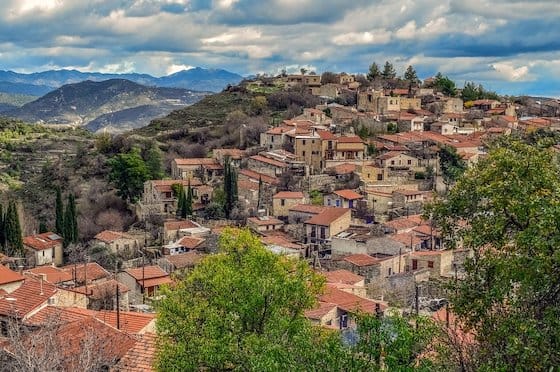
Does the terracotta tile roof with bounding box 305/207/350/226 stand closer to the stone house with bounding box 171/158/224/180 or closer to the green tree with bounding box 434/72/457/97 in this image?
the stone house with bounding box 171/158/224/180

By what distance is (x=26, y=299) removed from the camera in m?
20.9

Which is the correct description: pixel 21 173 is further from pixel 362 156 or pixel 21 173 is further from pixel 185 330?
pixel 185 330

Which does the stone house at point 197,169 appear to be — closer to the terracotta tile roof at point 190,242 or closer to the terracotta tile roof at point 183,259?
the terracotta tile roof at point 190,242

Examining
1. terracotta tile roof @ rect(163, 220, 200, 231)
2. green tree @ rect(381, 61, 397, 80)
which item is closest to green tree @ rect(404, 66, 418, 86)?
green tree @ rect(381, 61, 397, 80)

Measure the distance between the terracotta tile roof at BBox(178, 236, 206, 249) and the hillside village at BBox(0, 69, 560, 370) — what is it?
0.08 meters

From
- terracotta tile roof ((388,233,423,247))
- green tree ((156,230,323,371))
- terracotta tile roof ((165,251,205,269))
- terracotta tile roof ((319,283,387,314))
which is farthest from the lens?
terracotta tile roof ((388,233,423,247))

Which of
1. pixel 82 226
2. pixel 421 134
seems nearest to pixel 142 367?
pixel 82 226

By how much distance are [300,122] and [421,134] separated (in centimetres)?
1329

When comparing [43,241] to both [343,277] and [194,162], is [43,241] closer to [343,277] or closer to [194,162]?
[194,162]

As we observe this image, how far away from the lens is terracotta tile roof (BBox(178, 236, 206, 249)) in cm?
4191

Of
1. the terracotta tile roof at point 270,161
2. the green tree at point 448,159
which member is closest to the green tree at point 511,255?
the green tree at point 448,159

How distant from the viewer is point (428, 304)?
30344 mm

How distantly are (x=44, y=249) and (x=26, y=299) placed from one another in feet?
77.6

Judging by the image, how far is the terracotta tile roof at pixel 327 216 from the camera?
43.2 meters
